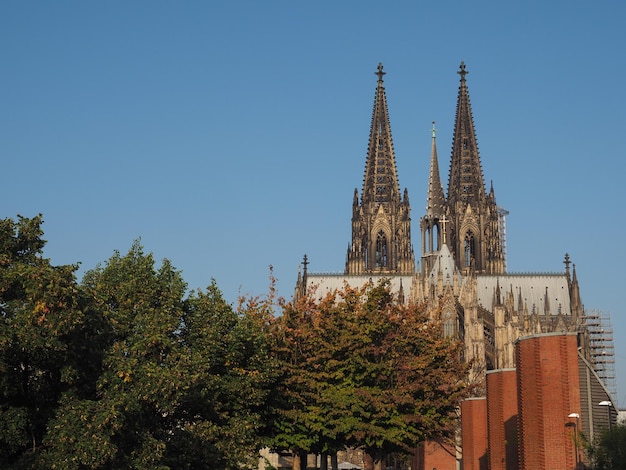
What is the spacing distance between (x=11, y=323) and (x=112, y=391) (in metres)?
3.37

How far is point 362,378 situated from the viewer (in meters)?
44.3

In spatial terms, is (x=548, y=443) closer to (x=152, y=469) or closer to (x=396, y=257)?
(x=152, y=469)

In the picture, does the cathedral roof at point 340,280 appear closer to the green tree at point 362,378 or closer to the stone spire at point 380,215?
the stone spire at point 380,215

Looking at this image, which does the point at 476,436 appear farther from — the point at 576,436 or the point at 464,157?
the point at 464,157

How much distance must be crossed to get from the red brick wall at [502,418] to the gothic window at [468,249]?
89296 mm

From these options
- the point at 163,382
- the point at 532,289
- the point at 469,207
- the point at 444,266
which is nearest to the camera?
the point at 163,382

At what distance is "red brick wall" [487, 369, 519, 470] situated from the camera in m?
36.0

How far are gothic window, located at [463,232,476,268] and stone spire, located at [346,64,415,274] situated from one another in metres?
6.41

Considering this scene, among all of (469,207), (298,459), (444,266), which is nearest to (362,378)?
(298,459)

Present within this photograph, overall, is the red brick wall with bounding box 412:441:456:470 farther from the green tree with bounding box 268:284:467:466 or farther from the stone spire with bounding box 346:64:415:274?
the stone spire with bounding box 346:64:415:274

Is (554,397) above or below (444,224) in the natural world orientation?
below

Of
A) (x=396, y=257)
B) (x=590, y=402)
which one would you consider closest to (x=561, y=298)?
(x=396, y=257)

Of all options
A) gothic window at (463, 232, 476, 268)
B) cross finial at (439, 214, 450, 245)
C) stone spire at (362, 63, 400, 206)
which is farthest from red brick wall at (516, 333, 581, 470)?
stone spire at (362, 63, 400, 206)

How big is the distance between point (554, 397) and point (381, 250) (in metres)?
100
